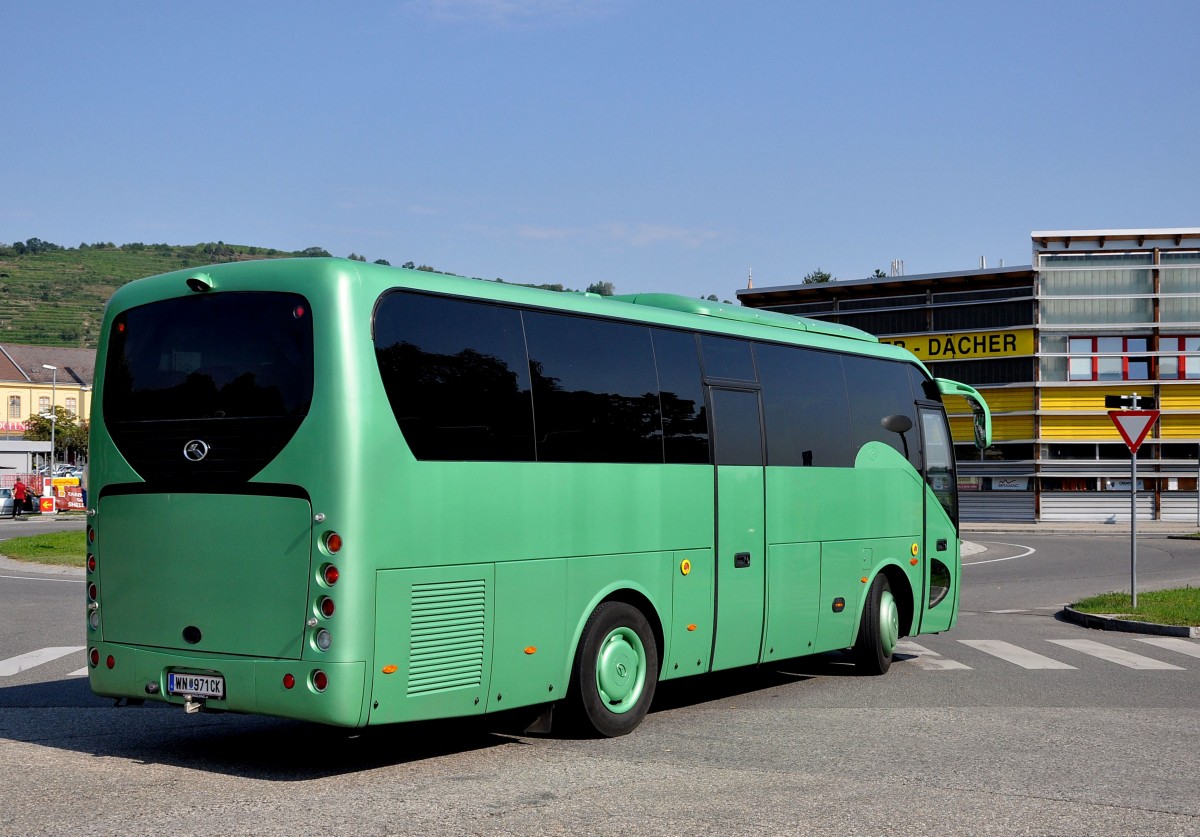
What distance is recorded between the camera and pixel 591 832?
22.4ft

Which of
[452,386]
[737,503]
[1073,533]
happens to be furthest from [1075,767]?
[1073,533]

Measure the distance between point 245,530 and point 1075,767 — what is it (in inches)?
211

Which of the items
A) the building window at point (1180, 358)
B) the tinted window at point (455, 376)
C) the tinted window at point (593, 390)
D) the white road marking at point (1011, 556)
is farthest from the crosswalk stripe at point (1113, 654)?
the building window at point (1180, 358)

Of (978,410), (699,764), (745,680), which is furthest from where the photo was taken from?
(978,410)

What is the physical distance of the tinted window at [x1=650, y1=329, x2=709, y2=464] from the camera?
1073cm

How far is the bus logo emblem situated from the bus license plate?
133cm

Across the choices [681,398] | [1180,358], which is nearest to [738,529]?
[681,398]

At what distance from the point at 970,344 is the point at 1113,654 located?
3860 centimetres

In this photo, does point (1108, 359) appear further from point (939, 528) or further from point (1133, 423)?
point (939, 528)

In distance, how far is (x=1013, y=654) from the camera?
1559cm

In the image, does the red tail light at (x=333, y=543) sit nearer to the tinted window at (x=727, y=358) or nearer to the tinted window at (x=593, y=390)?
the tinted window at (x=593, y=390)

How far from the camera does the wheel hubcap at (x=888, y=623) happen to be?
45.1 ft

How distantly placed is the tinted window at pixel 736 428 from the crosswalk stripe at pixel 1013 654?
4745mm

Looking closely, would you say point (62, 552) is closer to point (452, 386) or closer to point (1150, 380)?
point (452, 386)
